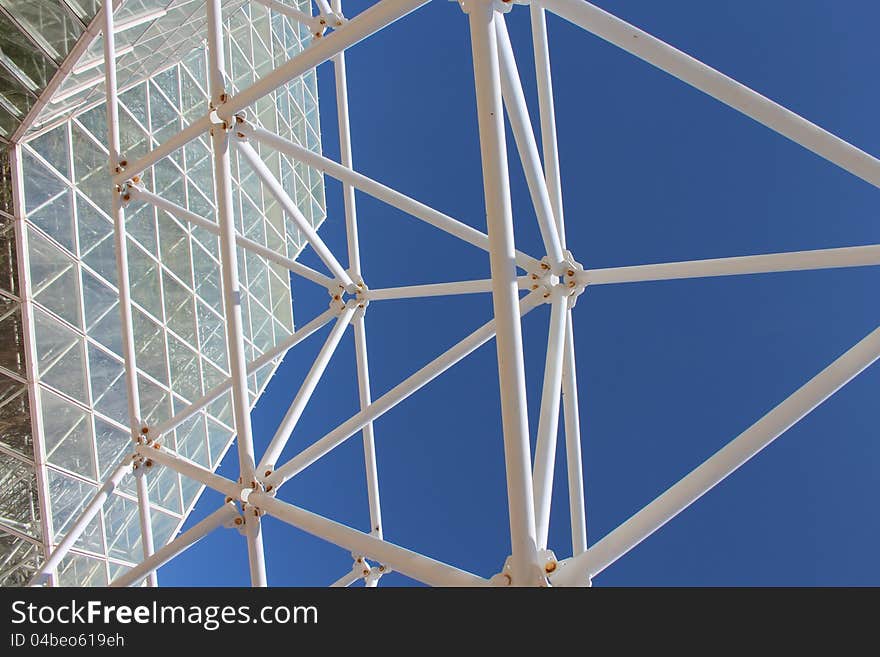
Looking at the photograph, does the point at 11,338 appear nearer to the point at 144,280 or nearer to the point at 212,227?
the point at 144,280

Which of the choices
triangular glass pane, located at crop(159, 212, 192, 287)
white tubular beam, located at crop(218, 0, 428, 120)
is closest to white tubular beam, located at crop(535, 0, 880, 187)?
white tubular beam, located at crop(218, 0, 428, 120)

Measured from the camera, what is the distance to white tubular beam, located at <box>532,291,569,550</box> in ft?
18.1

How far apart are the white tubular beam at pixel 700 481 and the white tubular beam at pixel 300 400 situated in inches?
172

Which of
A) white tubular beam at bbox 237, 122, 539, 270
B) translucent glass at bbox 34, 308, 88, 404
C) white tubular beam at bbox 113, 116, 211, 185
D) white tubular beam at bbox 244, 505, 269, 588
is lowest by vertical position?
white tubular beam at bbox 244, 505, 269, 588

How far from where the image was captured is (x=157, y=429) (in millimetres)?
10203

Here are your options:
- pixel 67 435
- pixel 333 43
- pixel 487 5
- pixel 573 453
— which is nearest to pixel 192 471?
pixel 573 453

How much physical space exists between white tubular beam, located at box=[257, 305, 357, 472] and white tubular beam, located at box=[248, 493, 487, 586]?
92 cm

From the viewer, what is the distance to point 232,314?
7.91m

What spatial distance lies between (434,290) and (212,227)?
12.5ft

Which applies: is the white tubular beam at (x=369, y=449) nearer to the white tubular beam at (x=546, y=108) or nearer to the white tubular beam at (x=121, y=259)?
the white tubular beam at (x=121, y=259)

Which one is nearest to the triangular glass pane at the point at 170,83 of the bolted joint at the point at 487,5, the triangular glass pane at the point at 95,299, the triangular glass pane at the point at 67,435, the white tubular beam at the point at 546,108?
the triangular glass pane at the point at 95,299

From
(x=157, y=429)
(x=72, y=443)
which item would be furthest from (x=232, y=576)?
(x=157, y=429)

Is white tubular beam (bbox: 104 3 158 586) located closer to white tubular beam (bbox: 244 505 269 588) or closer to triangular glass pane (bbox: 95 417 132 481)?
white tubular beam (bbox: 244 505 269 588)
